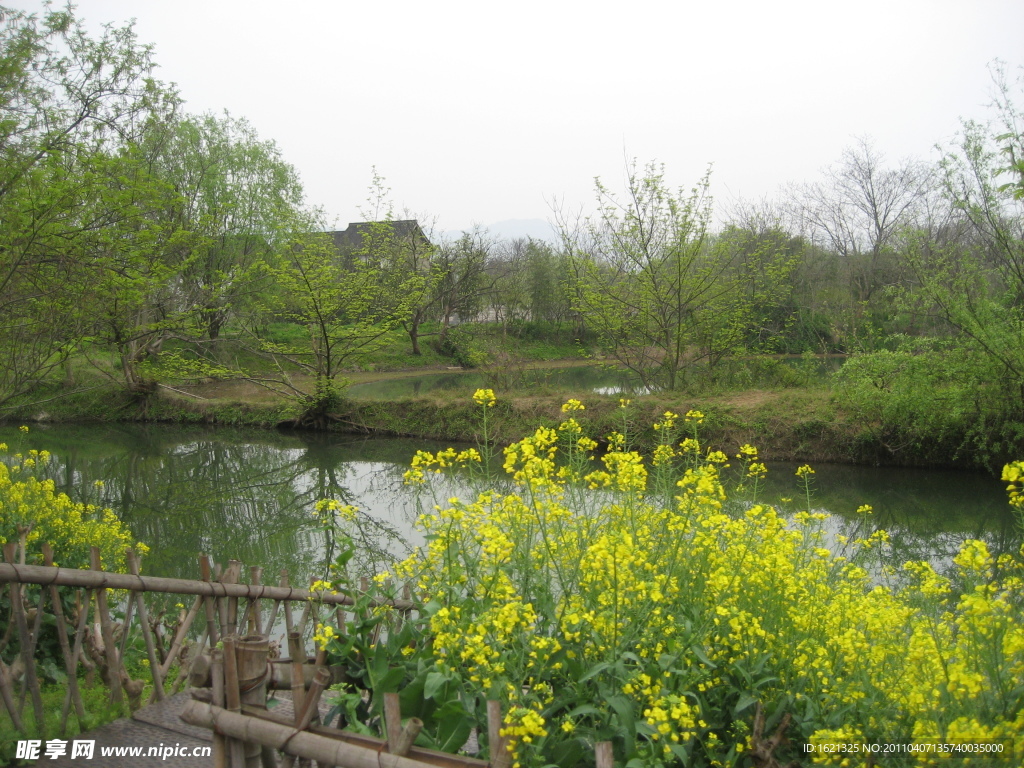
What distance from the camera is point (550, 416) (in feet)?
57.2

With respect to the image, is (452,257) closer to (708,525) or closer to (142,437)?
(142,437)

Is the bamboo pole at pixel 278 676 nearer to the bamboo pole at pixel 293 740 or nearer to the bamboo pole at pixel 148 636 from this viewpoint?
the bamboo pole at pixel 293 740

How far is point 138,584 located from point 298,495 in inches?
427

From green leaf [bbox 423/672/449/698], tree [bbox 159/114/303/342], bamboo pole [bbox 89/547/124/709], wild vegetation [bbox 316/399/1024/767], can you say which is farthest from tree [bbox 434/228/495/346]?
green leaf [bbox 423/672/449/698]

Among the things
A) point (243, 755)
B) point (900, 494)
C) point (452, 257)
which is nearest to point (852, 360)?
point (900, 494)

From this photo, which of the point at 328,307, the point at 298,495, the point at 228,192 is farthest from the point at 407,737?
the point at 228,192

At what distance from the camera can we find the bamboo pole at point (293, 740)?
192cm

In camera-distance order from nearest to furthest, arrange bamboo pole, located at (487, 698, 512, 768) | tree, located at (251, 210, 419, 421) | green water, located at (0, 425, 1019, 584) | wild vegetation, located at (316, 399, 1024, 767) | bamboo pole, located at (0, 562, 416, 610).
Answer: bamboo pole, located at (487, 698, 512, 768), wild vegetation, located at (316, 399, 1024, 767), bamboo pole, located at (0, 562, 416, 610), green water, located at (0, 425, 1019, 584), tree, located at (251, 210, 419, 421)

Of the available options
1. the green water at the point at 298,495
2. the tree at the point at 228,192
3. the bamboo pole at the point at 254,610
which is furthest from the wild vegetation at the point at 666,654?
the tree at the point at 228,192

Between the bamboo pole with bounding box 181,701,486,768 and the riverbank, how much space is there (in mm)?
8033

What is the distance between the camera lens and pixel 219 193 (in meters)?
29.8

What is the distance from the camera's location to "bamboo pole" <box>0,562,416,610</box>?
3275 mm

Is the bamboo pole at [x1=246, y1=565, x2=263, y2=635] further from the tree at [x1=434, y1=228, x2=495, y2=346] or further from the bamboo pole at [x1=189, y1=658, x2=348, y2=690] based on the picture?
the tree at [x1=434, y1=228, x2=495, y2=346]

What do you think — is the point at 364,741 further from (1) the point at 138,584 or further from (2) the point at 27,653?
(2) the point at 27,653
